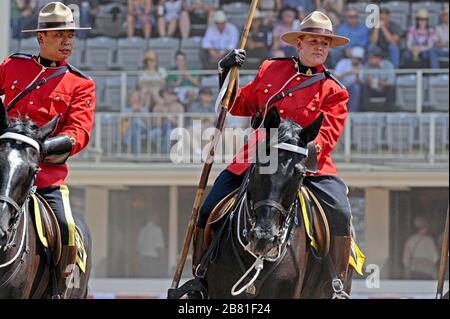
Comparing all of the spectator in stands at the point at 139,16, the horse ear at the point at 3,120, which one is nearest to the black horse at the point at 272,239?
the horse ear at the point at 3,120

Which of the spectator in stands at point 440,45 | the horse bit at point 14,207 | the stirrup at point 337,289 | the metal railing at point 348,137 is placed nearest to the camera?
the horse bit at point 14,207

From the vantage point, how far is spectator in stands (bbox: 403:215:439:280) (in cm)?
1903

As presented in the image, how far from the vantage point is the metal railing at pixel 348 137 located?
61.6 feet

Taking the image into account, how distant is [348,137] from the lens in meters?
18.8

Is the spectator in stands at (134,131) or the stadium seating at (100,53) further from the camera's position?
the stadium seating at (100,53)

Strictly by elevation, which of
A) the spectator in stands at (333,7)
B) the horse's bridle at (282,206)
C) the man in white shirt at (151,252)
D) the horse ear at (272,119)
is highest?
the spectator in stands at (333,7)

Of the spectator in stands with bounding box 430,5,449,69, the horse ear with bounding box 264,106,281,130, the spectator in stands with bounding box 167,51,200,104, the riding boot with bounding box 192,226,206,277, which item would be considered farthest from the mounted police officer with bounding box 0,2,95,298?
the spectator in stands with bounding box 430,5,449,69

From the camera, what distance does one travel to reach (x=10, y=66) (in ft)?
30.7

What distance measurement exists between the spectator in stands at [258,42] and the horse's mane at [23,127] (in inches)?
450

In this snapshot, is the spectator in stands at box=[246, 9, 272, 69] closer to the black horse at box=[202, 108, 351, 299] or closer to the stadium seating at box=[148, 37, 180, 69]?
the stadium seating at box=[148, 37, 180, 69]

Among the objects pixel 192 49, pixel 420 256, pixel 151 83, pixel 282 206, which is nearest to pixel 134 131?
pixel 151 83

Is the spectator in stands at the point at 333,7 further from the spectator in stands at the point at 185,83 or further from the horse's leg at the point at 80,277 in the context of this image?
the horse's leg at the point at 80,277

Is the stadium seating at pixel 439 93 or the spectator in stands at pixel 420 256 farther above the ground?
the stadium seating at pixel 439 93
